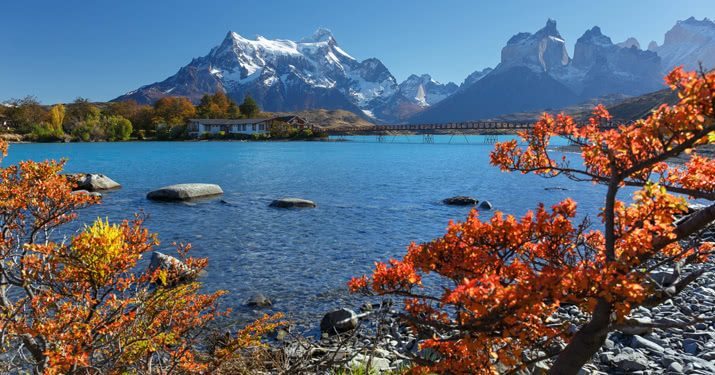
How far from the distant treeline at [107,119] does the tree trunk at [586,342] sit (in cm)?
13074

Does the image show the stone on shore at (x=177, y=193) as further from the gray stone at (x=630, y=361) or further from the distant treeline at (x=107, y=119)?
the distant treeline at (x=107, y=119)

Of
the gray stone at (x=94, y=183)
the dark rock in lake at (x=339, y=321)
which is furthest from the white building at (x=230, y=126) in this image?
the dark rock in lake at (x=339, y=321)

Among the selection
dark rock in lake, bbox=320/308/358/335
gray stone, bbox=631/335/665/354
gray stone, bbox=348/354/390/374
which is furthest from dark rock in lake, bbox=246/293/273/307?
gray stone, bbox=631/335/665/354

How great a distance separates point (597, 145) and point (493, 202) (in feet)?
97.2

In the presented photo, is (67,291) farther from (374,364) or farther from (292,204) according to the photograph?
(292,204)

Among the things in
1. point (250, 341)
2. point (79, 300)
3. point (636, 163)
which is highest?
point (636, 163)

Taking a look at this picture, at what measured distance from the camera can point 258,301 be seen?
13.3 m

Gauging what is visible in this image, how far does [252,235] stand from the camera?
22062mm

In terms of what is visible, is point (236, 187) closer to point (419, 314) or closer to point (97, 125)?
point (419, 314)

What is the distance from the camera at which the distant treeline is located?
115188 mm

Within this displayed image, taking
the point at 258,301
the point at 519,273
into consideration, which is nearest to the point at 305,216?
the point at 258,301

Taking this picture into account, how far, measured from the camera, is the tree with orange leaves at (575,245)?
11.1ft

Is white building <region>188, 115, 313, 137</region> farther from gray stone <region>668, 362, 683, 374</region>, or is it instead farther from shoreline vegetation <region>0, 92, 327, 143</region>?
gray stone <region>668, 362, 683, 374</region>

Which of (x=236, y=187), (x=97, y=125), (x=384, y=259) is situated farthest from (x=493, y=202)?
(x=97, y=125)
